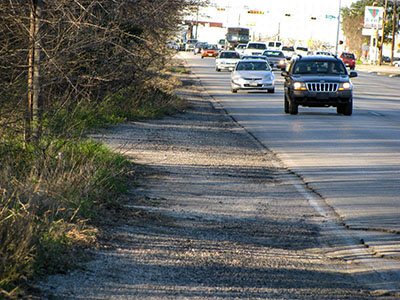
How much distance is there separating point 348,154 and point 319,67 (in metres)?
9.96

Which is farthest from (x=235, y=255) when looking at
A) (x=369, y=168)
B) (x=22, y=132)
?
(x=369, y=168)

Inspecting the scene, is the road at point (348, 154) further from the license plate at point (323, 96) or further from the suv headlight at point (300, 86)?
the suv headlight at point (300, 86)

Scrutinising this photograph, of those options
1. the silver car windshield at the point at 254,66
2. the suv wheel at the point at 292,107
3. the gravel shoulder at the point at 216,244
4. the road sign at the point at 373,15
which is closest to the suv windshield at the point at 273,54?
the silver car windshield at the point at 254,66

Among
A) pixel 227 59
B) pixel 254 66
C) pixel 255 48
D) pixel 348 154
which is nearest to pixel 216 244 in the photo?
pixel 348 154

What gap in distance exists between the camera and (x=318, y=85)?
73.9 feet

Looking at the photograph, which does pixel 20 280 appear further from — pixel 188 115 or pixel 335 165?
pixel 188 115

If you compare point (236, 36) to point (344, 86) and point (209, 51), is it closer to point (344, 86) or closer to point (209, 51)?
point (209, 51)

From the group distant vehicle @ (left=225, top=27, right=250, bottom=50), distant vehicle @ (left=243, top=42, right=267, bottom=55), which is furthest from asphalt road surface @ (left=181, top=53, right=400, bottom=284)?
distant vehicle @ (left=225, top=27, right=250, bottom=50)

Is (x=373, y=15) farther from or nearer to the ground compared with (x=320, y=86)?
farther from the ground

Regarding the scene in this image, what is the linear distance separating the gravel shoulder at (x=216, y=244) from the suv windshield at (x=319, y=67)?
1141cm

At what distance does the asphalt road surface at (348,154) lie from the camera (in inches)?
326

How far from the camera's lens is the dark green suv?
22.5 m

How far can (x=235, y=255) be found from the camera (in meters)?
6.44

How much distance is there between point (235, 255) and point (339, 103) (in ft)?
55.2
